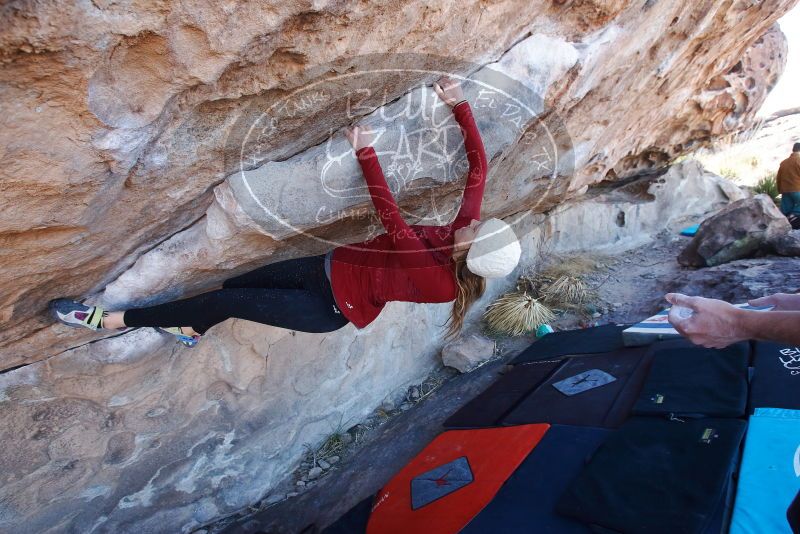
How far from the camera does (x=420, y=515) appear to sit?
245 centimetres

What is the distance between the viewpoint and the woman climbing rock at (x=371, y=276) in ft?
6.59

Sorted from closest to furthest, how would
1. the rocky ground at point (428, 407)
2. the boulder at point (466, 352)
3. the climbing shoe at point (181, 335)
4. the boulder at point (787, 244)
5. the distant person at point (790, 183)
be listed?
the climbing shoe at point (181, 335), the rocky ground at point (428, 407), the boulder at point (466, 352), the boulder at point (787, 244), the distant person at point (790, 183)

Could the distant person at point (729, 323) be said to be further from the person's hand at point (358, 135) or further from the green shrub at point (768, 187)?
the green shrub at point (768, 187)

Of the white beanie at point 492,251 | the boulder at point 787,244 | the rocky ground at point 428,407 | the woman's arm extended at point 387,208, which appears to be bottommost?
the rocky ground at point 428,407

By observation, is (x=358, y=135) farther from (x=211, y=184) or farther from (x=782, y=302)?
(x=782, y=302)

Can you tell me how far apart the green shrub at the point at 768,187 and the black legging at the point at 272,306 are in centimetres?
726

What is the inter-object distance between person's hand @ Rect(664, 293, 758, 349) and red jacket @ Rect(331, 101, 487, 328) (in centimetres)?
83

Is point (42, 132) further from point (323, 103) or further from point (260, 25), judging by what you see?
point (323, 103)

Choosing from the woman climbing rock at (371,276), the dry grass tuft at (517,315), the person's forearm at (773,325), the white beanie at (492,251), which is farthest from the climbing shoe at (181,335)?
the dry grass tuft at (517,315)

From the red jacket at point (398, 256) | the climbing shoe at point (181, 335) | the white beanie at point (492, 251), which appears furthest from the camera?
the climbing shoe at point (181, 335)

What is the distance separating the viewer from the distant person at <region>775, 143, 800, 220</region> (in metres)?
6.23

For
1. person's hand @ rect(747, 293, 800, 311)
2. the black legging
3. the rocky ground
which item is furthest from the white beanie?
the rocky ground

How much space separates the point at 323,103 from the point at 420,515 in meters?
1.89

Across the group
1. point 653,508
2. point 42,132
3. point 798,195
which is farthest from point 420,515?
point 798,195
